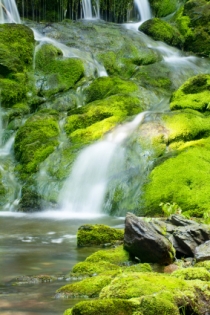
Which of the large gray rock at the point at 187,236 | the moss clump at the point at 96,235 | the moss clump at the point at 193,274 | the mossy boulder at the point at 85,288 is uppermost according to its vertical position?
the moss clump at the point at 193,274

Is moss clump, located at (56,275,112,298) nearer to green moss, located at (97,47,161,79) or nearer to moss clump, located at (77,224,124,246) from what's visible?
moss clump, located at (77,224,124,246)

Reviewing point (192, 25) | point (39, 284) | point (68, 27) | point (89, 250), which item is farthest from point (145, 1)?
point (39, 284)

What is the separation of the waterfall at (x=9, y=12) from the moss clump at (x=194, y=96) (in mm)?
10754

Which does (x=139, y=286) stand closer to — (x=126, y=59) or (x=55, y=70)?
(x=55, y=70)

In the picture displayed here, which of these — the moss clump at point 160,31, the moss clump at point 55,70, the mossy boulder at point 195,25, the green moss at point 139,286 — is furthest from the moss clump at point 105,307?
the mossy boulder at point 195,25

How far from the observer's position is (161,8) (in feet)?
102

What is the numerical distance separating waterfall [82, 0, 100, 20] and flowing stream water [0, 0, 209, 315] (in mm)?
6292

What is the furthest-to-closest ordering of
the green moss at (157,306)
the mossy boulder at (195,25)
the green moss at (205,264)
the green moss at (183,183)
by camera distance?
the mossy boulder at (195,25) → the green moss at (183,183) → the green moss at (205,264) → the green moss at (157,306)

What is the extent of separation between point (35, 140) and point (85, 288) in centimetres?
1183

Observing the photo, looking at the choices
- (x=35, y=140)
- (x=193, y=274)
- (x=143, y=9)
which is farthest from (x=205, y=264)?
(x=143, y=9)

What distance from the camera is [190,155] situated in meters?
14.0

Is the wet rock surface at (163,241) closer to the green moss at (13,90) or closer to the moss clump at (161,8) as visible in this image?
the green moss at (13,90)

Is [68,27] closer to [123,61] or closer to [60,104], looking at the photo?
[123,61]

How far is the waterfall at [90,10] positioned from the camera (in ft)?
95.7
